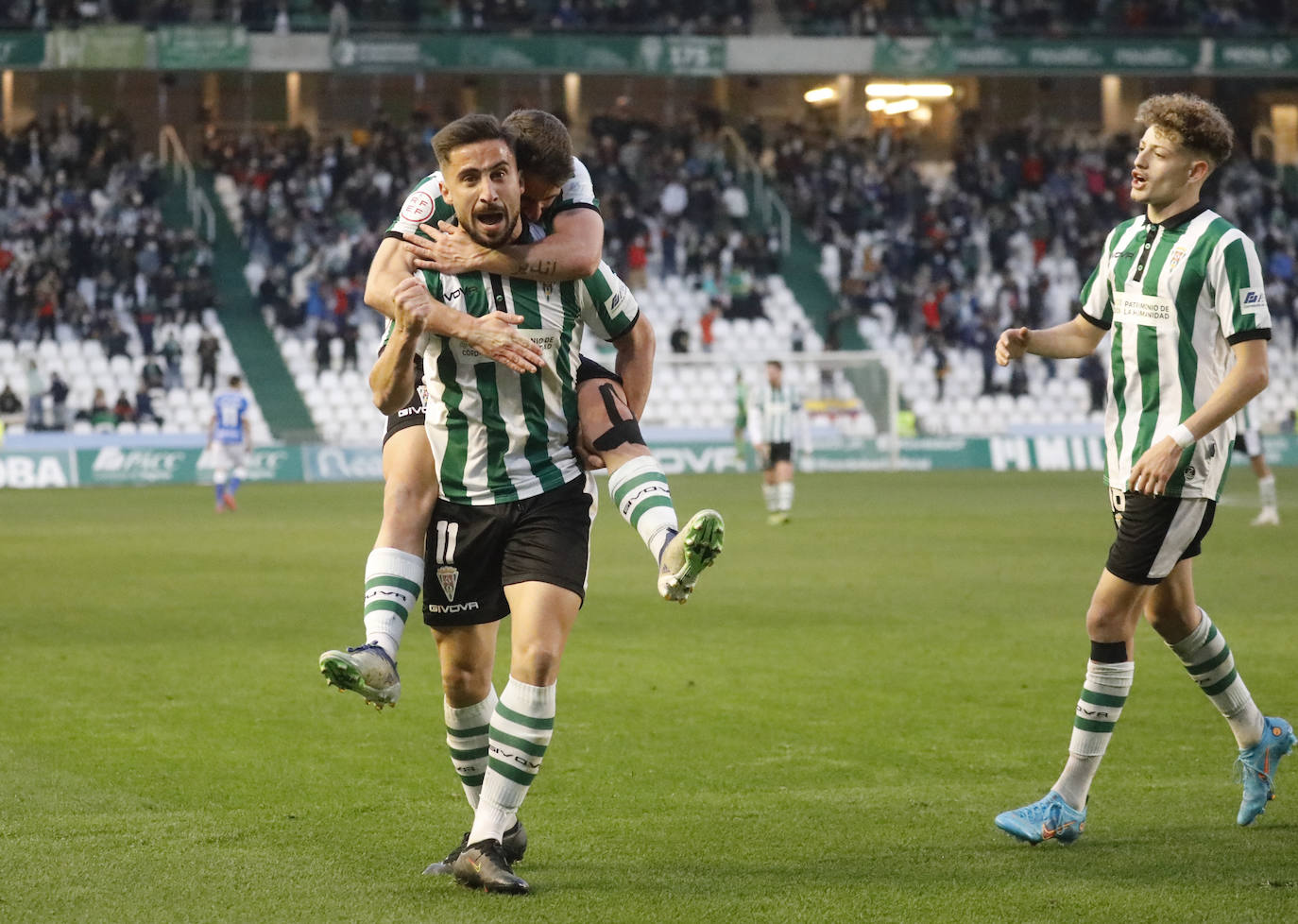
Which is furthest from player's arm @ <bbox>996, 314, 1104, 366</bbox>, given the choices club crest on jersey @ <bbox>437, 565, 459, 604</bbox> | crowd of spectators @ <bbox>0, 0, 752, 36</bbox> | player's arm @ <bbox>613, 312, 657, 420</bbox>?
crowd of spectators @ <bbox>0, 0, 752, 36</bbox>

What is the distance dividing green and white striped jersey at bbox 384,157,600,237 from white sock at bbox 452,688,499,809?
1.49 meters

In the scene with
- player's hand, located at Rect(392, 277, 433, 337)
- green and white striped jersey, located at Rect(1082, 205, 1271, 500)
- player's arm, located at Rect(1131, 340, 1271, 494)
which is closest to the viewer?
player's hand, located at Rect(392, 277, 433, 337)

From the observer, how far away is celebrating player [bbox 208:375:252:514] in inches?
934

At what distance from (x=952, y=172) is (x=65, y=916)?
41.0 metres

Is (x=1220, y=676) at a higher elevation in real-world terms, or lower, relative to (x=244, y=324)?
higher

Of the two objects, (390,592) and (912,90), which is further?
(912,90)

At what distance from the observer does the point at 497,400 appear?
5191mm

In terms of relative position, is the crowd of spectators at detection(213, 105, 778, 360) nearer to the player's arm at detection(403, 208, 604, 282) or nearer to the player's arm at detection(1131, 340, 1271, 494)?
the player's arm at detection(403, 208, 604, 282)

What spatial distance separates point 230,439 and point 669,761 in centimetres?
1816

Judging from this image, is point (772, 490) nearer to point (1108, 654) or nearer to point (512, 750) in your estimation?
point (1108, 654)

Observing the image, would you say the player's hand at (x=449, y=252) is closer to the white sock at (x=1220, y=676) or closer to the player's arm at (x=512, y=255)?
the player's arm at (x=512, y=255)

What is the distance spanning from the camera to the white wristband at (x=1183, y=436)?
5520mm

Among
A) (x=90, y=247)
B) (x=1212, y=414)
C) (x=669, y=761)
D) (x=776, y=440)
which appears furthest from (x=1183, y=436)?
(x=90, y=247)

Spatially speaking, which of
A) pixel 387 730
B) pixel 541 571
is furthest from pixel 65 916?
pixel 387 730
